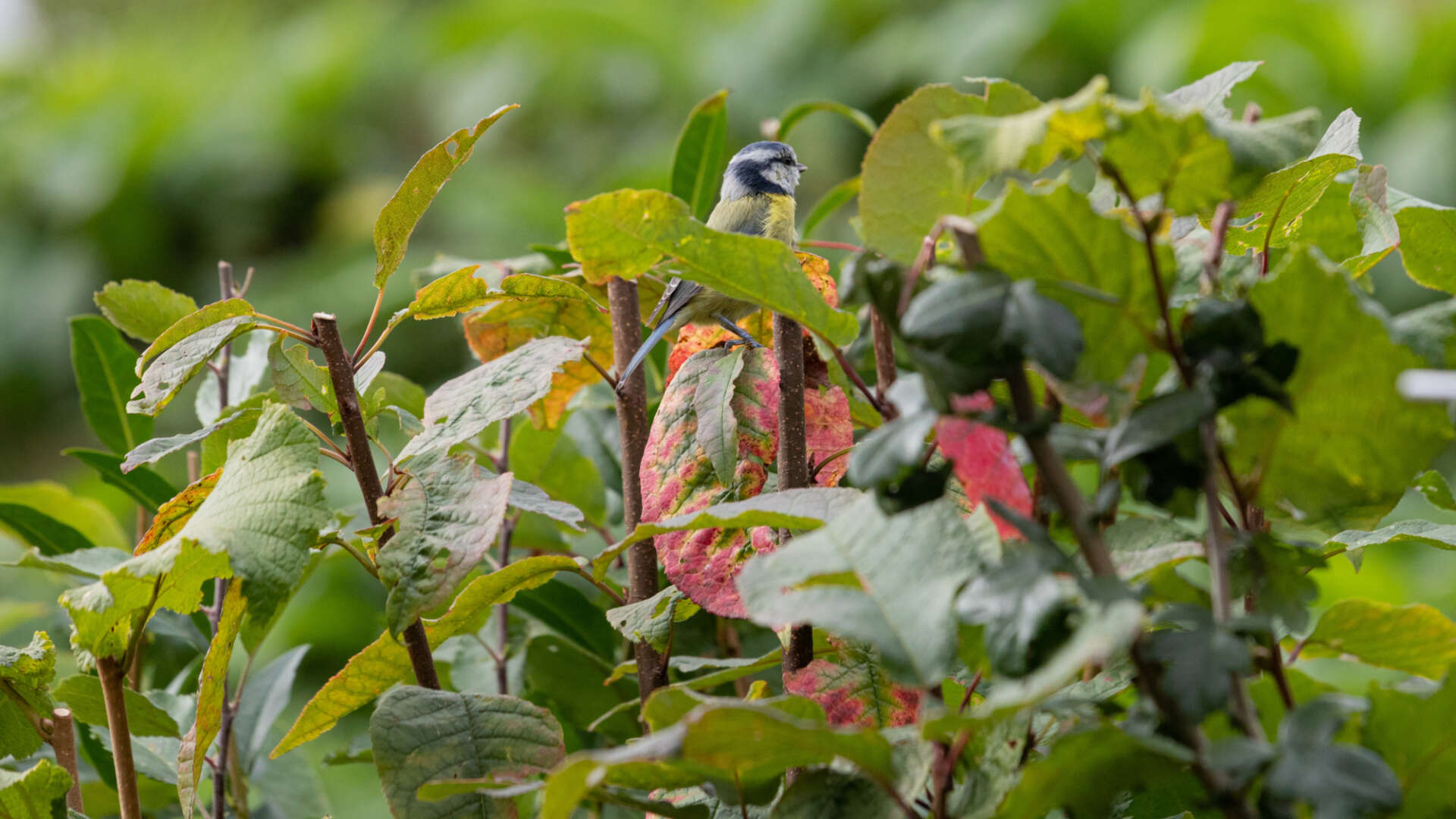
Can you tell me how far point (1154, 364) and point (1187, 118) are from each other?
115 mm

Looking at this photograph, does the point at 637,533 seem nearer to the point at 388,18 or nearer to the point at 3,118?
the point at 388,18

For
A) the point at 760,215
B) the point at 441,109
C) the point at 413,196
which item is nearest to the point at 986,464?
the point at 413,196

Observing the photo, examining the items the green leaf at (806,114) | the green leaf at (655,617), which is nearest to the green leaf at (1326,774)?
the green leaf at (655,617)

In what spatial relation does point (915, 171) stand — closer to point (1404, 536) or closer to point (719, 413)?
point (719, 413)

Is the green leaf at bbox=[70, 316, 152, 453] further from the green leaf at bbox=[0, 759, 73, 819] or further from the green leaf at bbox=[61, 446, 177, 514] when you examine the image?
the green leaf at bbox=[0, 759, 73, 819]

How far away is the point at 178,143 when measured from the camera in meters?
3.98

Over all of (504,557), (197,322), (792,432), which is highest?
(197,322)

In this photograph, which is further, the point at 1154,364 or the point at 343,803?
the point at 343,803

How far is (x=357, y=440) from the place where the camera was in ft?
1.51

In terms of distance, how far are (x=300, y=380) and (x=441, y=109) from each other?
3.71 m

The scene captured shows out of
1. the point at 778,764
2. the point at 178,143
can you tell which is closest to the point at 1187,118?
the point at 778,764

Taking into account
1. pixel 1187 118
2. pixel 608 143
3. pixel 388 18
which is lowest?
pixel 608 143

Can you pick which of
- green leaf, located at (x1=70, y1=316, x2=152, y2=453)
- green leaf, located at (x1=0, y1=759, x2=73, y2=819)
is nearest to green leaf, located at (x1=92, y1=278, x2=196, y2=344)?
green leaf, located at (x1=70, y1=316, x2=152, y2=453)

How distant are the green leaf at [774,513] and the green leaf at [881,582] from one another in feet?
0.10
